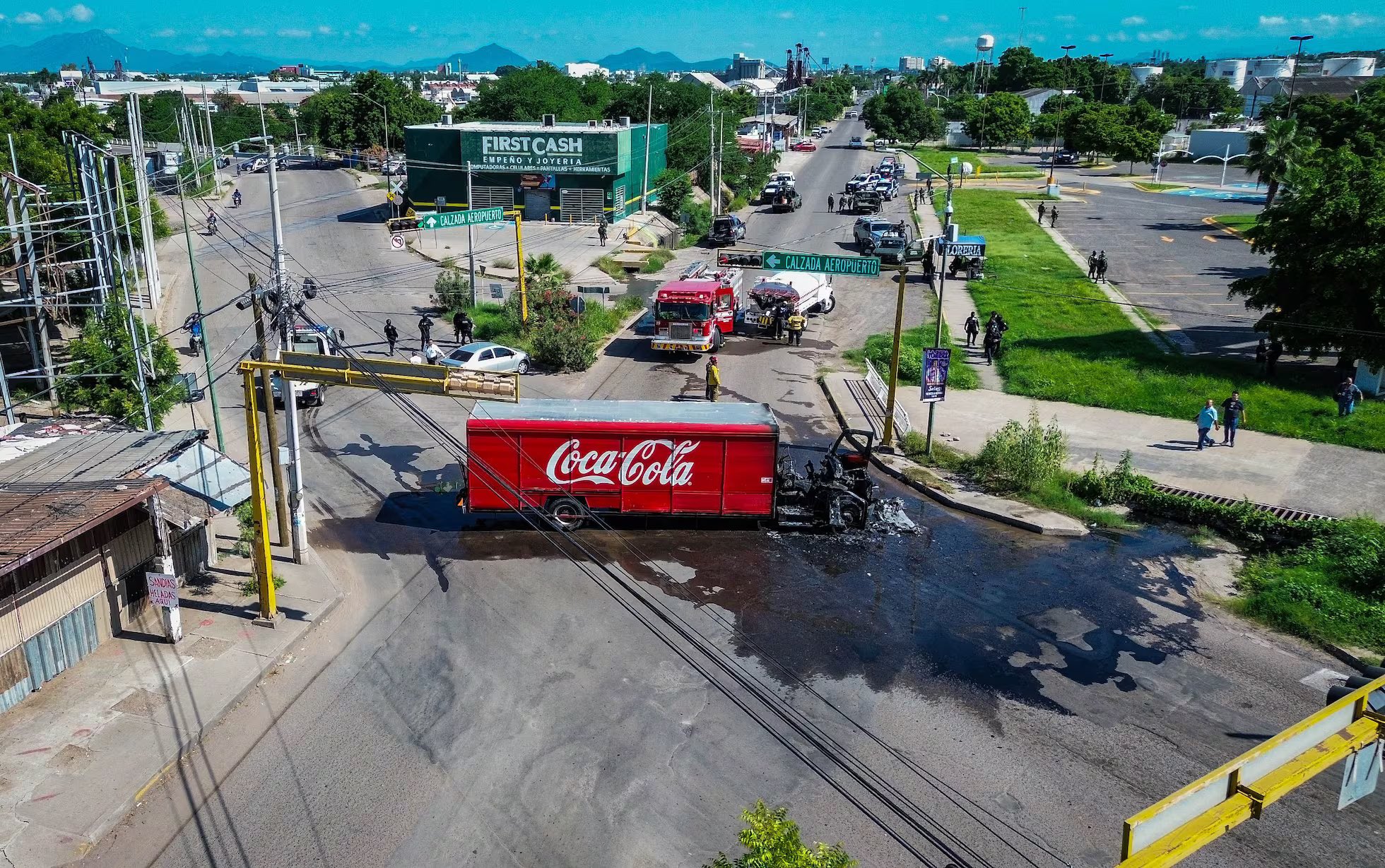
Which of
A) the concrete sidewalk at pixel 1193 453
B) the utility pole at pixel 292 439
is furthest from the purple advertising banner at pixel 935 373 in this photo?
the utility pole at pixel 292 439

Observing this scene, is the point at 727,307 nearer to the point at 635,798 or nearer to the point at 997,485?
the point at 997,485

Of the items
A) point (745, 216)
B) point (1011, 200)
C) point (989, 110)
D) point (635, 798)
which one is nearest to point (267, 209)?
point (745, 216)

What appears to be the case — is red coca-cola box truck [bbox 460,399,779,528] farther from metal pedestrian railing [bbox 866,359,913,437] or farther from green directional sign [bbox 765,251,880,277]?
metal pedestrian railing [bbox 866,359,913,437]

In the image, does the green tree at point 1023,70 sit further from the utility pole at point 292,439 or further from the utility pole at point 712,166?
the utility pole at point 292,439

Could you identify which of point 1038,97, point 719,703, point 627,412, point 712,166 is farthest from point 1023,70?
point 719,703

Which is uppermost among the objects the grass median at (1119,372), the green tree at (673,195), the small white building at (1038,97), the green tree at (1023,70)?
the green tree at (1023,70)

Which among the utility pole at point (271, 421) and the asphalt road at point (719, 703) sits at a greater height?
the utility pole at point (271, 421)
